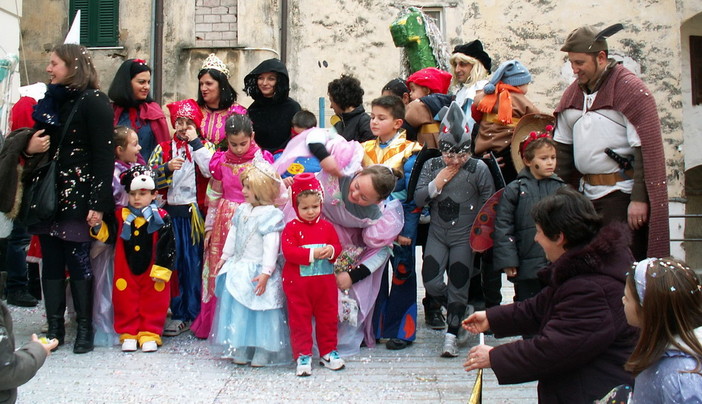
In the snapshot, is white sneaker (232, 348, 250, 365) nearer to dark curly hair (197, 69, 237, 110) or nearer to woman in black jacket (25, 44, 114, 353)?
woman in black jacket (25, 44, 114, 353)

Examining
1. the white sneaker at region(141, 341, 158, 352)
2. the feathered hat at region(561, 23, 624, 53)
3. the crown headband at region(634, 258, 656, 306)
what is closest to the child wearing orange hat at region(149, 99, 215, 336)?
the white sneaker at region(141, 341, 158, 352)

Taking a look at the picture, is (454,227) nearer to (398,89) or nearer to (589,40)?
(589,40)

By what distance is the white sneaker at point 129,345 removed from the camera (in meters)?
4.68

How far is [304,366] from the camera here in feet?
13.8

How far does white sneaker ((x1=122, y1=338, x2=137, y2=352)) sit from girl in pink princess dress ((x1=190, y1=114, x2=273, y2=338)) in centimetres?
47

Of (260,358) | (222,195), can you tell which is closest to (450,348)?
(260,358)

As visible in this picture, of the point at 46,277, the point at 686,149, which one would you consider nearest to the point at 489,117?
the point at 46,277

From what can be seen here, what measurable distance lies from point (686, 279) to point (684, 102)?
514 inches

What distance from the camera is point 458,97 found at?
5.46 m

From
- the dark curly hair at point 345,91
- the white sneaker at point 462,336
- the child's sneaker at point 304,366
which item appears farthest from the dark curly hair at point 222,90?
the white sneaker at point 462,336

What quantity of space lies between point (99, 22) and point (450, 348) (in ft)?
33.1

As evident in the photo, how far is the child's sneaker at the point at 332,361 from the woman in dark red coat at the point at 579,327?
5.14 feet

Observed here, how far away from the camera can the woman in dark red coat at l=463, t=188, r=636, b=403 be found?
2.79 meters

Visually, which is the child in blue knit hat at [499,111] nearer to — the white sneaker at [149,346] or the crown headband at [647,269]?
the white sneaker at [149,346]
